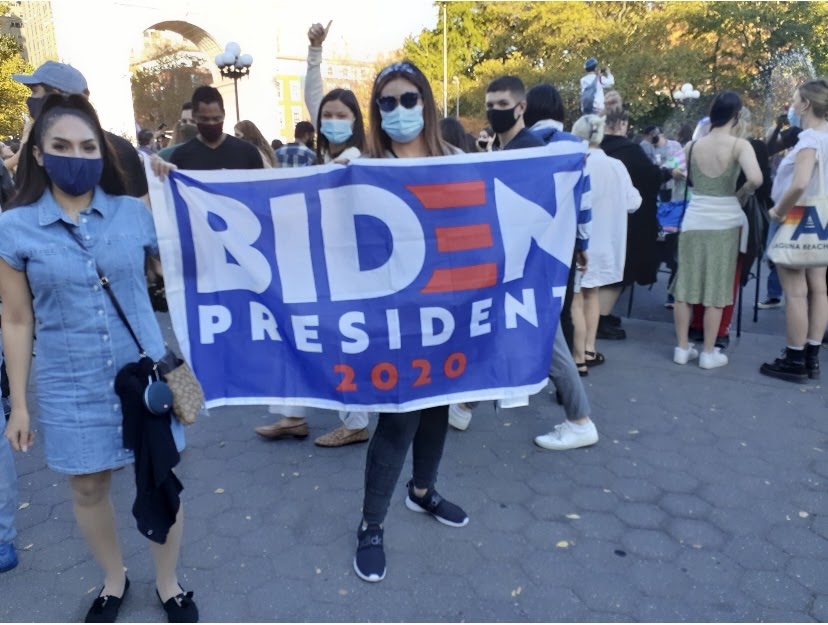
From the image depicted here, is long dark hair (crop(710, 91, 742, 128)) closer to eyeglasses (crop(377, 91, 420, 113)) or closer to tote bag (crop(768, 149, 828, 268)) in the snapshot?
tote bag (crop(768, 149, 828, 268))

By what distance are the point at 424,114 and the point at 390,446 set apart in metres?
1.40

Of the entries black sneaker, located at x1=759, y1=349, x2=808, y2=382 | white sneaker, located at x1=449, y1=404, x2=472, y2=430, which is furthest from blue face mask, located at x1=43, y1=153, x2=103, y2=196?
black sneaker, located at x1=759, y1=349, x2=808, y2=382

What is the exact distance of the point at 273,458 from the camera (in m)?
3.85

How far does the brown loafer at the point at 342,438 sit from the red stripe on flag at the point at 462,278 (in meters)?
1.53

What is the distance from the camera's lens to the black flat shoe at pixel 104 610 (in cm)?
247

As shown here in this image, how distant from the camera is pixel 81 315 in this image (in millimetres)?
2164

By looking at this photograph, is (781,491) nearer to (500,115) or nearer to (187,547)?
(500,115)

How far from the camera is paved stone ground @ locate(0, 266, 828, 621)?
8.42 ft

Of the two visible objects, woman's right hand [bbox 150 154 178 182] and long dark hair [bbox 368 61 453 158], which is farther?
long dark hair [bbox 368 61 453 158]

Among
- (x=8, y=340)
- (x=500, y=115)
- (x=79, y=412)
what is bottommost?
(x=79, y=412)

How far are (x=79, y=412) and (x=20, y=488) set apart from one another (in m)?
1.90

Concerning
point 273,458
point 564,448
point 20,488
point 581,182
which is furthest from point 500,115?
point 20,488

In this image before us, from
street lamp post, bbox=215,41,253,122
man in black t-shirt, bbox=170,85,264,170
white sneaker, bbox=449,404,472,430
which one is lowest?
white sneaker, bbox=449,404,472,430

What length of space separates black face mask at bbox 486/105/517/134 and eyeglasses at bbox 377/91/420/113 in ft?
2.83
